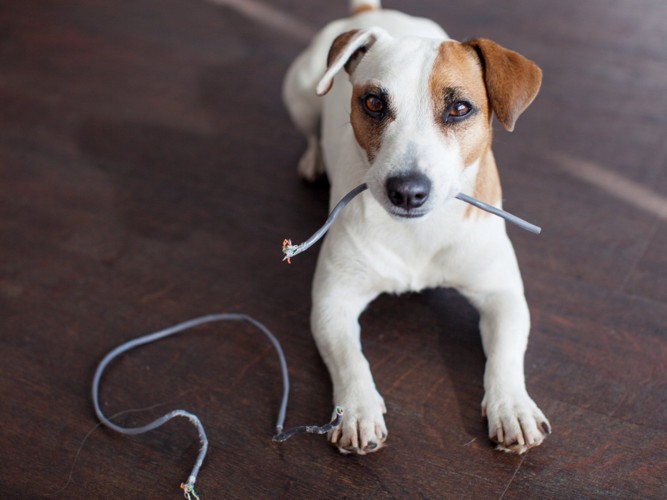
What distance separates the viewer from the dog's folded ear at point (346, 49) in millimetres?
1680

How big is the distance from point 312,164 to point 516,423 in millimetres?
1244

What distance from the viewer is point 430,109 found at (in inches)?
61.1

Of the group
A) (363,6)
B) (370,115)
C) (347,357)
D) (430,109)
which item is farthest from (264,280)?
(363,6)

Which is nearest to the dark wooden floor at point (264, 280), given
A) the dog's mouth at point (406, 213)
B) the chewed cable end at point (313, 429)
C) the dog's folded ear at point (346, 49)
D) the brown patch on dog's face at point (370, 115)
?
the chewed cable end at point (313, 429)

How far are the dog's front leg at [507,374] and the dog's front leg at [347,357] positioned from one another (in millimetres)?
262

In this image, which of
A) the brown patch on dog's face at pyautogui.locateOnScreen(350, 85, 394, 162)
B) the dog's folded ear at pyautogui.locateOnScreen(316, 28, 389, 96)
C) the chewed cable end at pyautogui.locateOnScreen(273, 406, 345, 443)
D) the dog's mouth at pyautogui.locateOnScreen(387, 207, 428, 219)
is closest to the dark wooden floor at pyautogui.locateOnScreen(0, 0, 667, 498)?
the chewed cable end at pyautogui.locateOnScreen(273, 406, 345, 443)

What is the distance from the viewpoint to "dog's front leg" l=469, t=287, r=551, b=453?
64.2 inches

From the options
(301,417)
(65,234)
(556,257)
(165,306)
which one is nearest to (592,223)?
(556,257)

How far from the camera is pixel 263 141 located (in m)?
2.79

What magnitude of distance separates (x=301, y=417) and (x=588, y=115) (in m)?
1.73

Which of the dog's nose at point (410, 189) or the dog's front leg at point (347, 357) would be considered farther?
the dog's front leg at point (347, 357)

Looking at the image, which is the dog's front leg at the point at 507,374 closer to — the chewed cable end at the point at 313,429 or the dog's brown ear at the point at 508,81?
the chewed cable end at the point at 313,429

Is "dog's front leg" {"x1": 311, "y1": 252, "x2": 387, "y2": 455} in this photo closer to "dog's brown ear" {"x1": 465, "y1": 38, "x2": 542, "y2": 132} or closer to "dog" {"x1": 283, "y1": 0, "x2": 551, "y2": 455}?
"dog" {"x1": 283, "y1": 0, "x2": 551, "y2": 455}

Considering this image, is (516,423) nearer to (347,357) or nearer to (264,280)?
(347,357)
